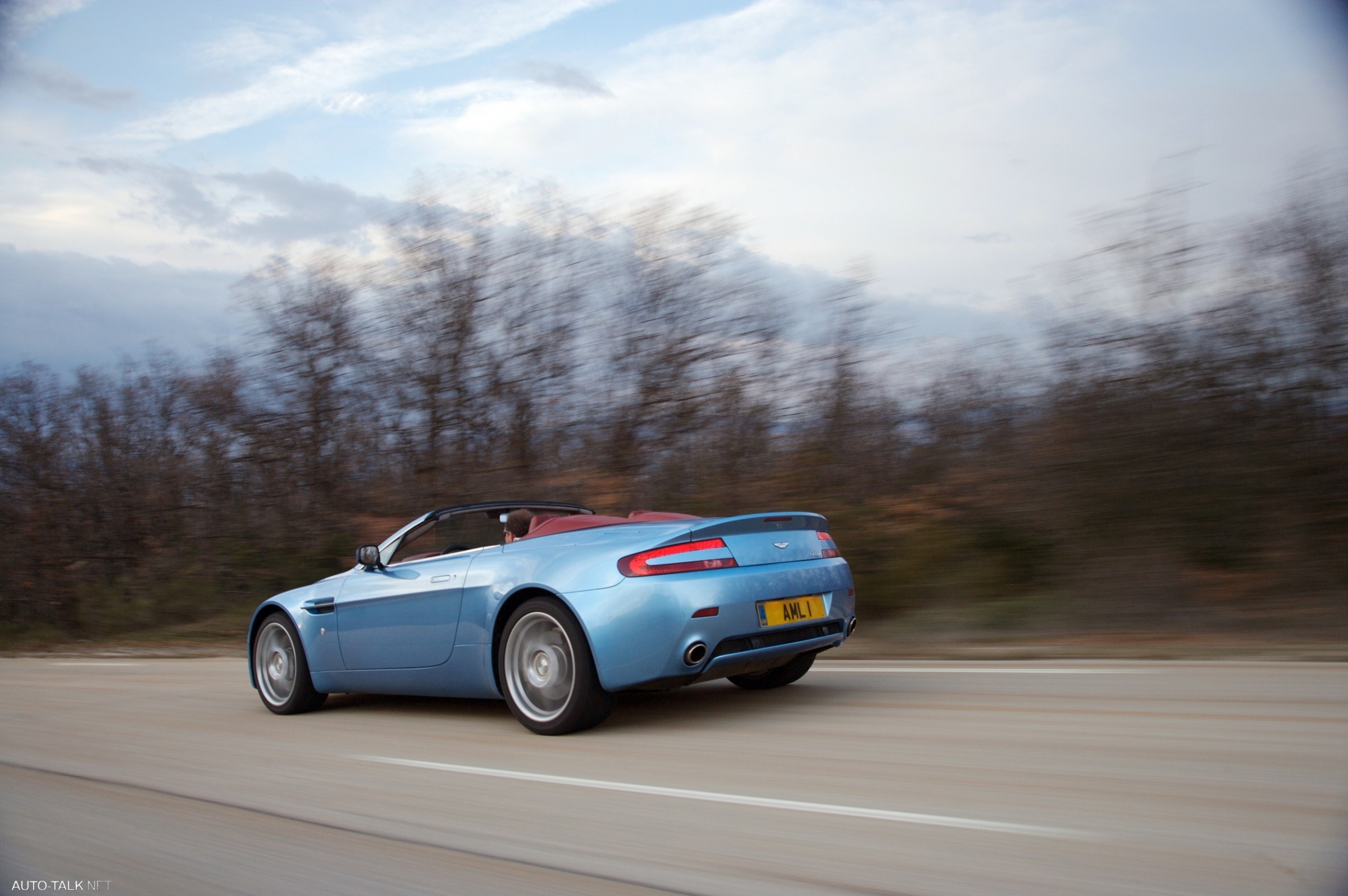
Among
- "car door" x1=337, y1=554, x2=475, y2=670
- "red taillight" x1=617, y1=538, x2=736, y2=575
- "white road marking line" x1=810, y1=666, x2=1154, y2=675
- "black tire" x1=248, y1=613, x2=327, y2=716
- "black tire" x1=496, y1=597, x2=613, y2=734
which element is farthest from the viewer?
"black tire" x1=248, y1=613, x2=327, y2=716

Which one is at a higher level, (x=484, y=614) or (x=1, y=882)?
(x=484, y=614)

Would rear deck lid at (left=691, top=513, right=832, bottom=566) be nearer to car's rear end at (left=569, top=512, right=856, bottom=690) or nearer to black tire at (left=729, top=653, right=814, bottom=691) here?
car's rear end at (left=569, top=512, right=856, bottom=690)

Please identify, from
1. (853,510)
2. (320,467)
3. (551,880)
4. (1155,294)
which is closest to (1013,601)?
(853,510)

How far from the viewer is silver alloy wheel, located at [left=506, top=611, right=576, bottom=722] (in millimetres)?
5305

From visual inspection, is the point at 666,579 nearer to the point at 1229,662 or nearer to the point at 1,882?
the point at 1,882

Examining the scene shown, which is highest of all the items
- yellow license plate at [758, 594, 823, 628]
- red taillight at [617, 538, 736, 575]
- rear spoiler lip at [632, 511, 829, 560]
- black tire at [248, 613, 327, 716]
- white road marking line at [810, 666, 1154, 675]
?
rear spoiler lip at [632, 511, 829, 560]

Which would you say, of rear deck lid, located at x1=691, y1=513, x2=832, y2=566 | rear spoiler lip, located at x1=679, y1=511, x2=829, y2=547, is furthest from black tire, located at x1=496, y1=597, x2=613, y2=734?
rear deck lid, located at x1=691, y1=513, x2=832, y2=566

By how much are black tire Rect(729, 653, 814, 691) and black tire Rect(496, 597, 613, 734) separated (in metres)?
1.32

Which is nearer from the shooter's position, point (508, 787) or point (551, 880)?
point (551, 880)

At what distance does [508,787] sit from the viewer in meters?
4.41

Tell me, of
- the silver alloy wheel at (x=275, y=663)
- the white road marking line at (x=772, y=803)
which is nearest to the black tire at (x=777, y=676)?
the white road marking line at (x=772, y=803)

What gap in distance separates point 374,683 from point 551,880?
11.4 ft

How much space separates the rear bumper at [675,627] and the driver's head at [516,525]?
103cm

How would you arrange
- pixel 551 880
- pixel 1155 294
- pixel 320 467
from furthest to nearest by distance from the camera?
pixel 320 467, pixel 1155 294, pixel 551 880
